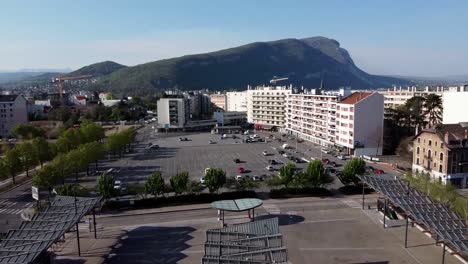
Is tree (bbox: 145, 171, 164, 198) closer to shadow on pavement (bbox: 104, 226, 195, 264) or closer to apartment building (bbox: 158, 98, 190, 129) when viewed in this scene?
shadow on pavement (bbox: 104, 226, 195, 264)

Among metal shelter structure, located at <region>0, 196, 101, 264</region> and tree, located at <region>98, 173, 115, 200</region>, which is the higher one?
metal shelter structure, located at <region>0, 196, 101, 264</region>

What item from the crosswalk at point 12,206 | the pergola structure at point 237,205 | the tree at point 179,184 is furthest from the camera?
the crosswalk at point 12,206

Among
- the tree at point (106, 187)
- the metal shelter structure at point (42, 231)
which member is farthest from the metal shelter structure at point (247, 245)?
the tree at point (106, 187)

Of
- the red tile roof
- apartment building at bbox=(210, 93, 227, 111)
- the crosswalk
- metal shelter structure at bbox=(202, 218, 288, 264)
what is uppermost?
the red tile roof

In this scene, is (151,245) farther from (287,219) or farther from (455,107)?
(455,107)

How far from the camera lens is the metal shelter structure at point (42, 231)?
68.2ft

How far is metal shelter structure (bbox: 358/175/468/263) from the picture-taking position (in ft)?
73.9

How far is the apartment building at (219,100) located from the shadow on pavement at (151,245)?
139190 mm

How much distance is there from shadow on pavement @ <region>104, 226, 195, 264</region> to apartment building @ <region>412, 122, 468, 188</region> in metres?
32.5

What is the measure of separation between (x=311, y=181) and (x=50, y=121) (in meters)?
106

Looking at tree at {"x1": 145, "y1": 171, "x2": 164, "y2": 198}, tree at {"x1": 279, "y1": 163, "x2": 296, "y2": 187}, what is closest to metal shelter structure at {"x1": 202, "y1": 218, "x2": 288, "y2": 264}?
tree at {"x1": 145, "y1": 171, "x2": 164, "y2": 198}

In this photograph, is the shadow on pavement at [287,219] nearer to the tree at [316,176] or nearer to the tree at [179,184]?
the tree at [316,176]

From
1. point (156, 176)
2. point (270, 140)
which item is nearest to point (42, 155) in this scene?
point (156, 176)

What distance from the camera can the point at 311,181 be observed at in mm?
42188
